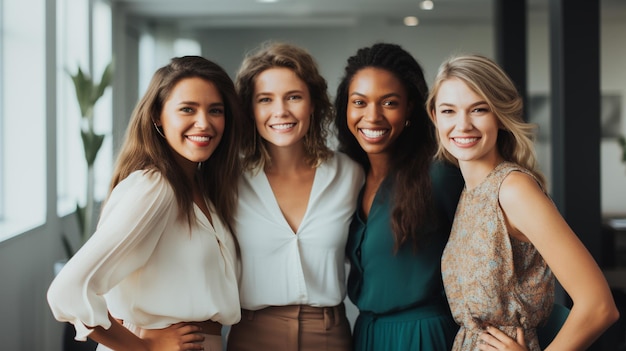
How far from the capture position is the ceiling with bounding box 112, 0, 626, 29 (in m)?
7.16

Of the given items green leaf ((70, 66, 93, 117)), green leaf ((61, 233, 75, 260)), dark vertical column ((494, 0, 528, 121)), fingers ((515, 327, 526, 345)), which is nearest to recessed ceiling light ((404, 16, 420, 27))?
dark vertical column ((494, 0, 528, 121))

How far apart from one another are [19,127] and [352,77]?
118 inches

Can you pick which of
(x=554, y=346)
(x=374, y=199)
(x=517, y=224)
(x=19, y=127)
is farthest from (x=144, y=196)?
(x=19, y=127)

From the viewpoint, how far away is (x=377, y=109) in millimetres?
2051

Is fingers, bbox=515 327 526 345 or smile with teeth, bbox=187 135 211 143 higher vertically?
smile with teeth, bbox=187 135 211 143

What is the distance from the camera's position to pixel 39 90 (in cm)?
452

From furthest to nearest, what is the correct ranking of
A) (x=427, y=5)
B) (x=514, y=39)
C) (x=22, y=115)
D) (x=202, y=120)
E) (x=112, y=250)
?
(x=427, y=5) → (x=514, y=39) → (x=22, y=115) → (x=202, y=120) → (x=112, y=250)

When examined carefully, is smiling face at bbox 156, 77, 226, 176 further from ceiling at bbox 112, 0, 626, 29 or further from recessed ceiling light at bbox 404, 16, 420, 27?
recessed ceiling light at bbox 404, 16, 420, 27

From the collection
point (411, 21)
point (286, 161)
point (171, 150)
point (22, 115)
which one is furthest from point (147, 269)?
point (411, 21)

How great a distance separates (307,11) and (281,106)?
5670 millimetres

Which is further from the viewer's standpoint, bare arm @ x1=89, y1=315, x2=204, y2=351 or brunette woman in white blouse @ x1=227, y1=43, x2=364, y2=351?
brunette woman in white blouse @ x1=227, y1=43, x2=364, y2=351

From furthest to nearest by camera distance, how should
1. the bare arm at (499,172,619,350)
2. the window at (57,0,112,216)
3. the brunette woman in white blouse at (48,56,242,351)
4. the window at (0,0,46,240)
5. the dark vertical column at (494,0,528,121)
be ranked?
the window at (57,0,112,216) < the dark vertical column at (494,0,528,121) < the window at (0,0,46,240) < the brunette woman in white blouse at (48,56,242,351) < the bare arm at (499,172,619,350)

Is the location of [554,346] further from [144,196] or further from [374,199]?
[144,196]

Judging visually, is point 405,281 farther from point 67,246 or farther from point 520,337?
point 67,246
